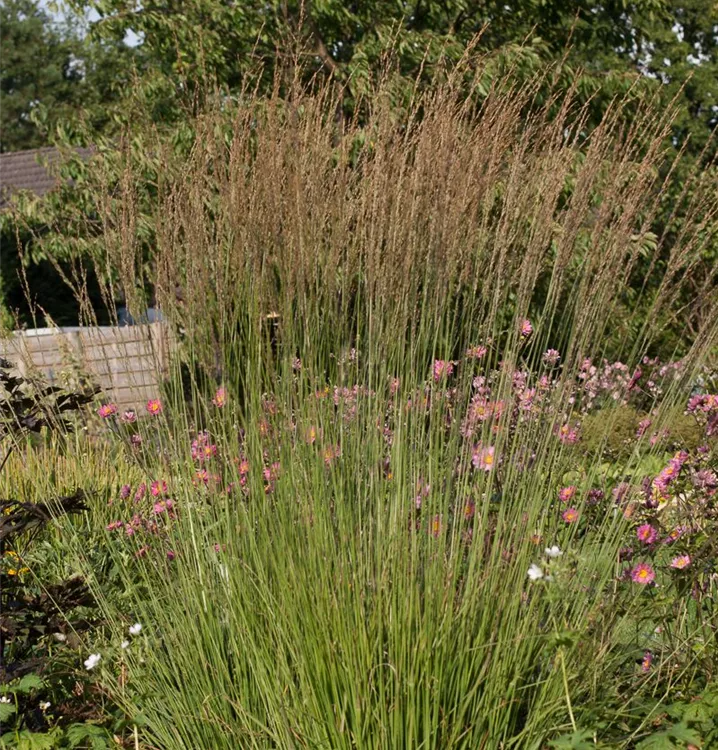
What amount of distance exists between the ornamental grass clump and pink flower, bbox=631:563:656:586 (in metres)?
0.01

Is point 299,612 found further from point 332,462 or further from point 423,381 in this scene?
point 423,381

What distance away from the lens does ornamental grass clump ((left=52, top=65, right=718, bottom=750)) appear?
230 centimetres

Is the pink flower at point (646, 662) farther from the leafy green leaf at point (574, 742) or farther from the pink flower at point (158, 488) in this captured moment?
the pink flower at point (158, 488)

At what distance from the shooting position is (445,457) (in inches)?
106

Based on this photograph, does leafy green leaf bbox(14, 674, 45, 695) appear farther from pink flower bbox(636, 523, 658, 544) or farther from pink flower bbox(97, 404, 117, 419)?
pink flower bbox(636, 523, 658, 544)

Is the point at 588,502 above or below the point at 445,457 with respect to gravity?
below

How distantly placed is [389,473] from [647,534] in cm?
78

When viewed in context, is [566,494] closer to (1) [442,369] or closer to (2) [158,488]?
(1) [442,369]

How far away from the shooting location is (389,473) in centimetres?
268

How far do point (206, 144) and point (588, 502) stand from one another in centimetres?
154

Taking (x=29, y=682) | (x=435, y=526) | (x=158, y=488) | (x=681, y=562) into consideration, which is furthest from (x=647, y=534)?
(x=29, y=682)

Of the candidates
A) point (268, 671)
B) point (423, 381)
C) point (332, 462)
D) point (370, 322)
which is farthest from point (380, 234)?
point (268, 671)

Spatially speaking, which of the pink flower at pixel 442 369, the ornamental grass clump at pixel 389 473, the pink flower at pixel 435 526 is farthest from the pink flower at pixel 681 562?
the pink flower at pixel 442 369

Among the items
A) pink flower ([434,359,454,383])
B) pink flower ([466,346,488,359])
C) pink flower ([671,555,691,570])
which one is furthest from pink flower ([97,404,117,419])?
pink flower ([671,555,691,570])
